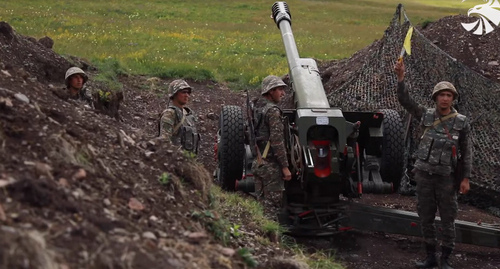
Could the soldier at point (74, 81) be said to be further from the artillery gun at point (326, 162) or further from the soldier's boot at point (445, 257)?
the soldier's boot at point (445, 257)

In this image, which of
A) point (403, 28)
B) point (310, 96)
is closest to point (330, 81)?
point (403, 28)

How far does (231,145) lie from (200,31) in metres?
18.5

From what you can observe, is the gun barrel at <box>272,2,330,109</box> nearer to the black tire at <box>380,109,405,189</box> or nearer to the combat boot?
the black tire at <box>380,109,405,189</box>

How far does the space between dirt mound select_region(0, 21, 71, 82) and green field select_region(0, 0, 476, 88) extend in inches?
111

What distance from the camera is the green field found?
17.5m

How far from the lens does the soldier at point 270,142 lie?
7.54m

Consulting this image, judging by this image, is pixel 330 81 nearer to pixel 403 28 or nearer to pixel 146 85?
pixel 403 28

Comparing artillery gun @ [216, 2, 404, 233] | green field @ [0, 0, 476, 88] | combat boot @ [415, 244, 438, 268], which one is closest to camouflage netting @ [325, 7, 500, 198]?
artillery gun @ [216, 2, 404, 233]

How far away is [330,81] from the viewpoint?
1436 cm

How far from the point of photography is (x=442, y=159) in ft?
22.9

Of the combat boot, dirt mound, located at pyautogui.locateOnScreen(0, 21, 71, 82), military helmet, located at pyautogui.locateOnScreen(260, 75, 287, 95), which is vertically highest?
dirt mound, located at pyautogui.locateOnScreen(0, 21, 71, 82)

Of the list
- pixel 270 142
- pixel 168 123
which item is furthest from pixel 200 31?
pixel 270 142

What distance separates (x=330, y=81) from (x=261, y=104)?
6634mm

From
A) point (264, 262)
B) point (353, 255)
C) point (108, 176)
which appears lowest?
point (353, 255)
